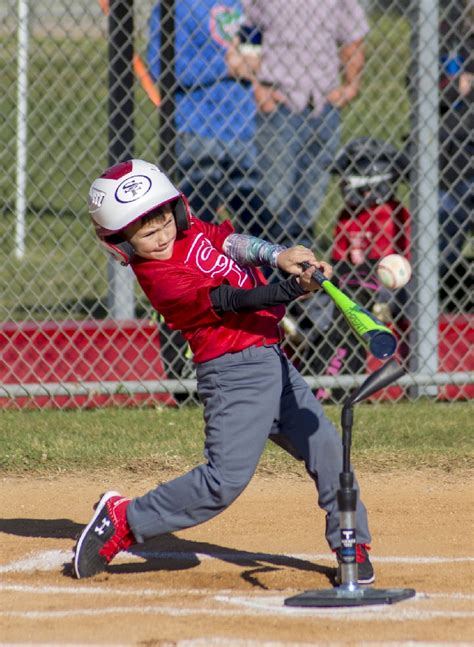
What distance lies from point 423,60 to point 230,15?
120cm

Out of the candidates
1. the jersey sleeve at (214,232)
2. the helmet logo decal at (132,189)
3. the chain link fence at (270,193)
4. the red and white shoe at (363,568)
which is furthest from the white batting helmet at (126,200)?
the chain link fence at (270,193)

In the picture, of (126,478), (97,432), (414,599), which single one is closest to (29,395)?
(97,432)

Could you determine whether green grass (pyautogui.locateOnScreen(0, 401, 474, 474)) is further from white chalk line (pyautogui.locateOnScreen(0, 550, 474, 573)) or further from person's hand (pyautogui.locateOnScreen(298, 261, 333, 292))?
person's hand (pyautogui.locateOnScreen(298, 261, 333, 292))

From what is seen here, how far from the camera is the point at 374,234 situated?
7301 millimetres

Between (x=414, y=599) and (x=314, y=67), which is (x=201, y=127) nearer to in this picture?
(x=314, y=67)

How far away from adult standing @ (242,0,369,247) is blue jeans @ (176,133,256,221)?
0.12 metres

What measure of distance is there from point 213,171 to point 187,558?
3.46 metres

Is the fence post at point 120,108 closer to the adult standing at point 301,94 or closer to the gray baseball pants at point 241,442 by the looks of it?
the adult standing at point 301,94

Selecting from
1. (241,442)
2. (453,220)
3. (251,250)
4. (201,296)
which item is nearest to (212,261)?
(251,250)

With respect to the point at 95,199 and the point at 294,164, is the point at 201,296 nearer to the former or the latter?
the point at 95,199

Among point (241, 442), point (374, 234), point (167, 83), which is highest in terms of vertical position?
point (167, 83)

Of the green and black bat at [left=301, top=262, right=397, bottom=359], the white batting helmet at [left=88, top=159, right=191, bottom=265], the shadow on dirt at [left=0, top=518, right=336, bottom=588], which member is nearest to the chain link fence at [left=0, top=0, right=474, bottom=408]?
the shadow on dirt at [left=0, top=518, right=336, bottom=588]

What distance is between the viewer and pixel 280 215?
24.0ft

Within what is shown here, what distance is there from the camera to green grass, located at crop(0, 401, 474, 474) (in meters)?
5.58
